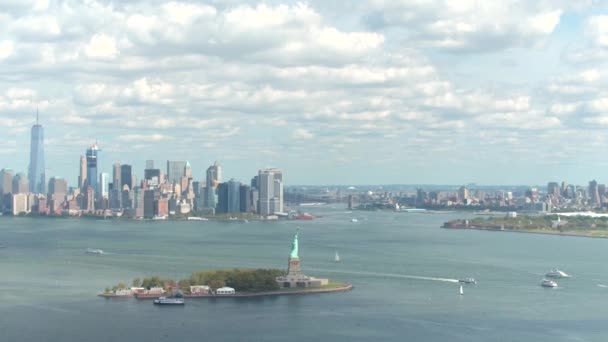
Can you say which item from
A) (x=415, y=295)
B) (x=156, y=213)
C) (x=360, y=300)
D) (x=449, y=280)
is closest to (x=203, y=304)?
(x=360, y=300)

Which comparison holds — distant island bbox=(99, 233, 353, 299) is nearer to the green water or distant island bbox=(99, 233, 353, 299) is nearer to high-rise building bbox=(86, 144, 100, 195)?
the green water

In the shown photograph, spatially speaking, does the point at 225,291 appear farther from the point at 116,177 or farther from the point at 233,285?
the point at 116,177

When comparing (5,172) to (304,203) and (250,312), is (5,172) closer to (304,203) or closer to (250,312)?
(304,203)

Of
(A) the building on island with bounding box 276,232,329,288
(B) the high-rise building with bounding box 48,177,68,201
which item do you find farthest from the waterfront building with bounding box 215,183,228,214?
(A) the building on island with bounding box 276,232,329,288

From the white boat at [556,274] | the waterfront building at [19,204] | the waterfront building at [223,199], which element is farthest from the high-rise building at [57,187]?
the white boat at [556,274]

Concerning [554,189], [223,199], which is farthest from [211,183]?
[554,189]

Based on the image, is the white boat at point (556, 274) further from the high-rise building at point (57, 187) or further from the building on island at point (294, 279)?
the high-rise building at point (57, 187)
